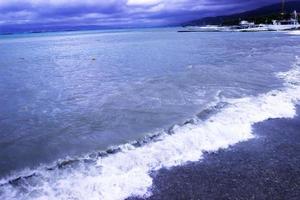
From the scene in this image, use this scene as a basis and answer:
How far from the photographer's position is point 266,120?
13.9m

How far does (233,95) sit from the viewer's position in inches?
759

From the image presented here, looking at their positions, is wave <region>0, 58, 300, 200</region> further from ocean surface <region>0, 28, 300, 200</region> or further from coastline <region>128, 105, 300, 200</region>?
coastline <region>128, 105, 300, 200</region>

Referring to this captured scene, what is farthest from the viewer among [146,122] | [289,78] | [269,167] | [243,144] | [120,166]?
[289,78]

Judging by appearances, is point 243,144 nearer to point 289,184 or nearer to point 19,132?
point 289,184

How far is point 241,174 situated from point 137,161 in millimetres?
3232

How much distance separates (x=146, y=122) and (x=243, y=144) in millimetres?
4889

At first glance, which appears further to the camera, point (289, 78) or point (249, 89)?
point (289, 78)

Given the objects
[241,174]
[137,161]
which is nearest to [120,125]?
[137,161]

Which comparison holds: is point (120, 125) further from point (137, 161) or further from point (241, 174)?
point (241, 174)

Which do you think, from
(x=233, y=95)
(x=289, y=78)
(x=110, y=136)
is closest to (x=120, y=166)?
(x=110, y=136)

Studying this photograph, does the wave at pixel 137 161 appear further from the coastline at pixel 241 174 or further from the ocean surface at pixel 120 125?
the coastline at pixel 241 174

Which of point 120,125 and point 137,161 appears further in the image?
point 120,125

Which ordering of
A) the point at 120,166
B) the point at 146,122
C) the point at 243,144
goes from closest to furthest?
the point at 120,166
the point at 243,144
the point at 146,122

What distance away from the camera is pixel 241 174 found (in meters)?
9.19
